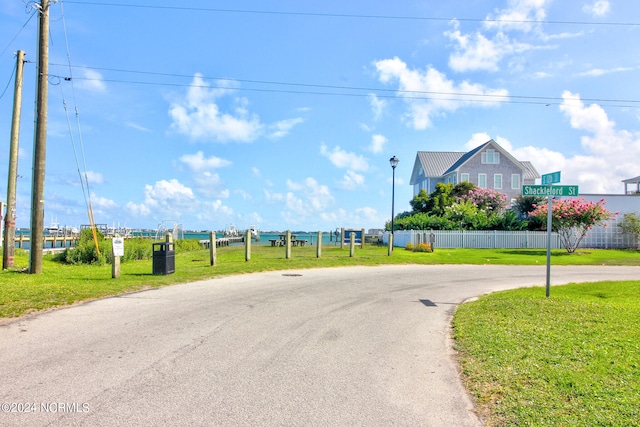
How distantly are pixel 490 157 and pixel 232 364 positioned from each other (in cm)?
4656

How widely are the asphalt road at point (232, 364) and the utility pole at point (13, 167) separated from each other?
9.82 metres

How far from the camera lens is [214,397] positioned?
4418 mm

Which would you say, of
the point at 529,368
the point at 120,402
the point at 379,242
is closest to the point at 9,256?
the point at 120,402

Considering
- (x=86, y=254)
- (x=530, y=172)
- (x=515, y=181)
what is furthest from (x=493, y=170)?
(x=86, y=254)

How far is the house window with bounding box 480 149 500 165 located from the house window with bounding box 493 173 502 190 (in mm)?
1335

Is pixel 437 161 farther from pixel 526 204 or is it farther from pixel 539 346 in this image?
pixel 539 346

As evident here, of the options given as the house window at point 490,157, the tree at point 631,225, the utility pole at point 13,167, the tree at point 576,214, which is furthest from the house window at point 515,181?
the utility pole at point 13,167

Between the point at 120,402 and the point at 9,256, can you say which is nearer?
the point at 120,402

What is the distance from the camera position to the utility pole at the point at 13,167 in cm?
1702

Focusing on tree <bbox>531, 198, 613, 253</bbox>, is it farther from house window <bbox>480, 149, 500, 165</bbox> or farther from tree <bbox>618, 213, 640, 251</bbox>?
house window <bbox>480, 149, 500, 165</bbox>

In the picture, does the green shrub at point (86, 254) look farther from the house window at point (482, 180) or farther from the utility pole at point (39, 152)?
the house window at point (482, 180)

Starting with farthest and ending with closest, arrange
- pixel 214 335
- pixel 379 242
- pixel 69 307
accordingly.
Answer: pixel 379 242 → pixel 69 307 → pixel 214 335

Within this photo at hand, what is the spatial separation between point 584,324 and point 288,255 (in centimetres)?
1608

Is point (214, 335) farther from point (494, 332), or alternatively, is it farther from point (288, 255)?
point (288, 255)
